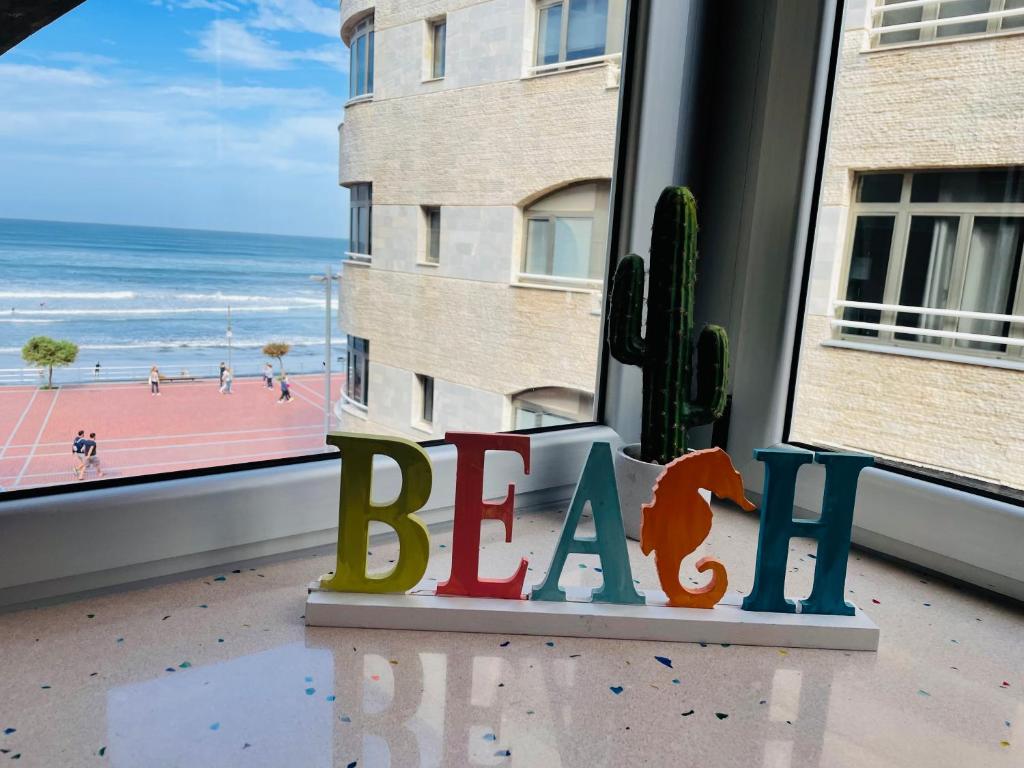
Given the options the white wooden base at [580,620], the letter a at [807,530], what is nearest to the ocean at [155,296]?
the white wooden base at [580,620]

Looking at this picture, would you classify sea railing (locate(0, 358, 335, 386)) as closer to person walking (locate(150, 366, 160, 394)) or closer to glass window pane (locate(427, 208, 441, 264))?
person walking (locate(150, 366, 160, 394))

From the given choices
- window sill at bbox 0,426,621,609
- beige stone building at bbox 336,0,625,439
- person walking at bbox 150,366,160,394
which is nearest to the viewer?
window sill at bbox 0,426,621,609

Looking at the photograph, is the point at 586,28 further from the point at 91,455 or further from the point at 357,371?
the point at 91,455

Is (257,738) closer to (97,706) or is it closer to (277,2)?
(97,706)

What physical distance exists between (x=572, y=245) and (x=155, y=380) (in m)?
0.70

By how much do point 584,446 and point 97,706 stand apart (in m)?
0.76

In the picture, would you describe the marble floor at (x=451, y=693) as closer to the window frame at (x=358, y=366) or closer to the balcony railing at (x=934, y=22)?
the window frame at (x=358, y=366)

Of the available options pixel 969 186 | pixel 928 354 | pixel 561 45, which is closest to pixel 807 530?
pixel 928 354

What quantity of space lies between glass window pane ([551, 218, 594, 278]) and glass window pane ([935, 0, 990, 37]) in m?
0.56

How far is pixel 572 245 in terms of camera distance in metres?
1.32

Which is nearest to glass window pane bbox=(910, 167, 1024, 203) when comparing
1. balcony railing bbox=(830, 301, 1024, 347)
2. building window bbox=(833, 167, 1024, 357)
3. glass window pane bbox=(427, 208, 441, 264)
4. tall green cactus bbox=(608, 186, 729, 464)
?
building window bbox=(833, 167, 1024, 357)

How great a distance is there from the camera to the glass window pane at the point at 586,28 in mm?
1244

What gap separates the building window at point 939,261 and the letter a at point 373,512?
2.45ft

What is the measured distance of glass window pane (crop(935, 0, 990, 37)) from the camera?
1.01 metres
